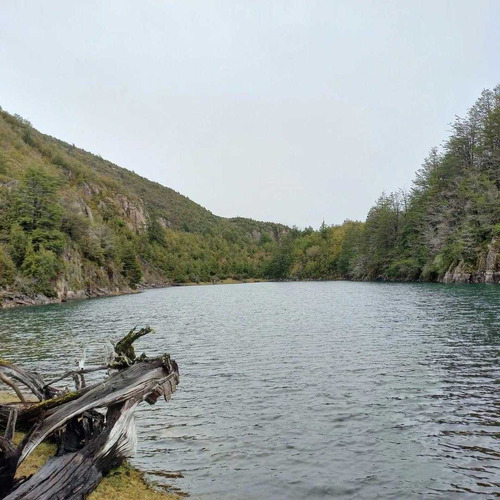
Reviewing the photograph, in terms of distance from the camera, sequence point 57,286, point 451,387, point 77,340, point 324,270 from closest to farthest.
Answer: point 451,387 < point 77,340 < point 57,286 < point 324,270

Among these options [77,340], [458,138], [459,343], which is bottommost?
[77,340]

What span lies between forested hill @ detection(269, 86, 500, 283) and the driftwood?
77.1m

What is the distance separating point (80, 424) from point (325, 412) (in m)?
7.78

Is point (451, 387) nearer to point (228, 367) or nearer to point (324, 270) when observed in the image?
point (228, 367)

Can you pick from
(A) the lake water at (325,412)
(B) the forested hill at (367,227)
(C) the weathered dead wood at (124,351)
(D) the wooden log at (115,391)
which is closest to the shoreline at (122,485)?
(A) the lake water at (325,412)

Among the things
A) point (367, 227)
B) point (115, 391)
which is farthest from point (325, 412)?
point (367, 227)

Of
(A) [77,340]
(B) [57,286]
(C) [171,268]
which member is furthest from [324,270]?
(A) [77,340]

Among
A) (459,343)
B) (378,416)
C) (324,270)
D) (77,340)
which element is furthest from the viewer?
(324,270)

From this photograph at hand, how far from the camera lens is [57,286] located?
7712 cm

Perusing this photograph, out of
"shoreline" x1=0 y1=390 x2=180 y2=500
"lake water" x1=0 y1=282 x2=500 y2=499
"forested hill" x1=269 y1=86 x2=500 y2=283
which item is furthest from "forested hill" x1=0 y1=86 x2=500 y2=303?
"shoreline" x1=0 y1=390 x2=180 y2=500

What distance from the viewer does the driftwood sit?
743 cm

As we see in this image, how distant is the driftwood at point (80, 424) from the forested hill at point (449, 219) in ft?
253

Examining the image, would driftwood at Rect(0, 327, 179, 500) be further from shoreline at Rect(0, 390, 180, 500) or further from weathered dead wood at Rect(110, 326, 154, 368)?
shoreline at Rect(0, 390, 180, 500)

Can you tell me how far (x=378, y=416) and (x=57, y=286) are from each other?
74818 mm
